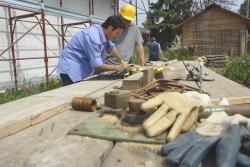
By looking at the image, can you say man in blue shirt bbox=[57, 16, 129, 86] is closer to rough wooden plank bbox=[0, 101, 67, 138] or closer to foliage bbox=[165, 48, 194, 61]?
rough wooden plank bbox=[0, 101, 67, 138]

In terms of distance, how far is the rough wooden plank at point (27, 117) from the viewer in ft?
4.91

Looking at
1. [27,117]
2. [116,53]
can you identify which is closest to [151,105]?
[27,117]

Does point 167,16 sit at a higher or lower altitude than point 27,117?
higher

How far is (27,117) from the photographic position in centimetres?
161

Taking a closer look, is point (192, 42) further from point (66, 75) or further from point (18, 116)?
point (18, 116)

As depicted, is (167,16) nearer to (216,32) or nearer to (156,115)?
(216,32)

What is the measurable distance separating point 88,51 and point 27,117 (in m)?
1.68

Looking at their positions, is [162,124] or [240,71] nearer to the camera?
[162,124]

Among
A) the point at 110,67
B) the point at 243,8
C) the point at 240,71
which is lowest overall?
the point at 240,71

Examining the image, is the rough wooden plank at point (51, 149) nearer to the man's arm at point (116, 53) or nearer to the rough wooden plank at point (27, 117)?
the rough wooden plank at point (27, 117)

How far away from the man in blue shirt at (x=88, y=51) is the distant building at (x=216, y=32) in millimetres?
19834

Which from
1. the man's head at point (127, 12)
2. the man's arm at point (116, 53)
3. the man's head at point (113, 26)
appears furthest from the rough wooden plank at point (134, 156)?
the man's head at point (127, 12)

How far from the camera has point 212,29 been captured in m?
23.1

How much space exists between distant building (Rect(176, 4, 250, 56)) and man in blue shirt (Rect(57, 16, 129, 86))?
65.1 ft
